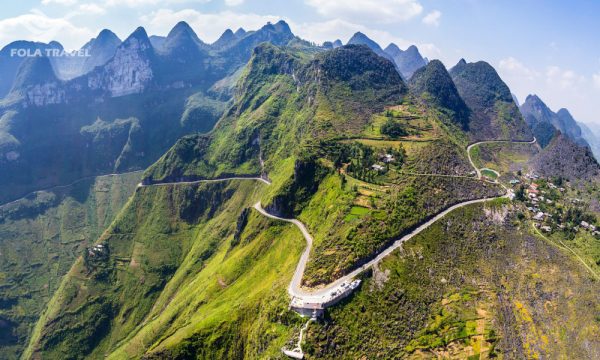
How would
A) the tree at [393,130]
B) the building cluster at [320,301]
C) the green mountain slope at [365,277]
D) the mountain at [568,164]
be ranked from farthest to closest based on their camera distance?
1. the tree at [393,130]
2. the mountain at [568,164]
3. the building cluster at [320,301]
4. the green mountain slope at [365,277]

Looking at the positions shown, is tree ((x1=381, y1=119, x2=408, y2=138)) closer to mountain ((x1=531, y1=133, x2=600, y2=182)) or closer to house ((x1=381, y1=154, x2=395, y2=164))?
house ((x1=381, y1=154, x2=395, y2=164))

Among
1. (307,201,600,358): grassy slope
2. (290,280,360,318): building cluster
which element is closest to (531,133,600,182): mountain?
(307,201,600,358): grassy slope

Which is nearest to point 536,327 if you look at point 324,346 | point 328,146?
point 324,346

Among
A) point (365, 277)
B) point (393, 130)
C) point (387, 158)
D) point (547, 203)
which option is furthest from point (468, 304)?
point (393, 130)

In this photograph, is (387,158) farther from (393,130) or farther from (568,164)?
(568,164)

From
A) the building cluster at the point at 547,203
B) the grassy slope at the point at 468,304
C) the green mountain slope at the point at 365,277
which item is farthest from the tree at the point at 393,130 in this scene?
the grassy slope at the point at 468,304

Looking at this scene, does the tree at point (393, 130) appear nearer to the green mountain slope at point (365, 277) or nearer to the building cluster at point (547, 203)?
the green mountain slope at point (365, 277)
